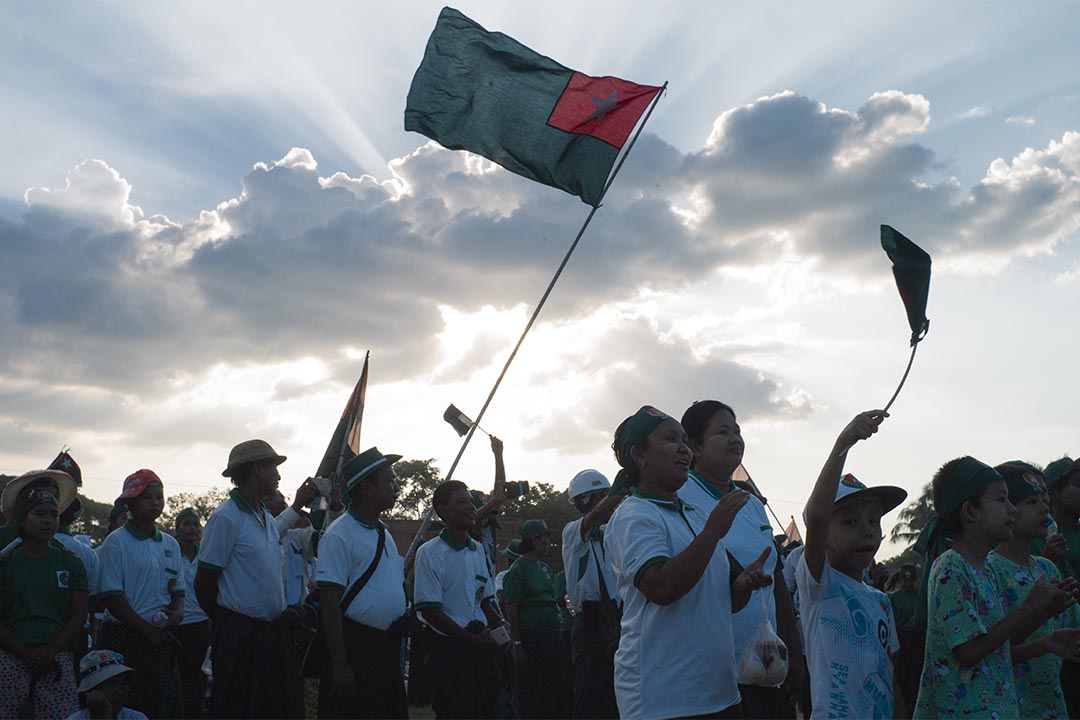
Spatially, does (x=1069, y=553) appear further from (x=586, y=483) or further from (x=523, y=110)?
(x=523, y=110)

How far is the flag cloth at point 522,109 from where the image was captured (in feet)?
30.0

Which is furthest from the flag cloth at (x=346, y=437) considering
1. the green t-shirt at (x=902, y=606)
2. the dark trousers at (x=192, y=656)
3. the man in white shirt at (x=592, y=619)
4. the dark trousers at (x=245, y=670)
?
the green t-shirt at (x=902, y=606)

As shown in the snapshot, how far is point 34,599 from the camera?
7266mm

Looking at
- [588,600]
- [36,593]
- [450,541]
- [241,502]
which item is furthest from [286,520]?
[588,600]

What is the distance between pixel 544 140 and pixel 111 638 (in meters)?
5.26

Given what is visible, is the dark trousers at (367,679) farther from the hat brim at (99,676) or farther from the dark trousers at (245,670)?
the hat brim at (99,676)

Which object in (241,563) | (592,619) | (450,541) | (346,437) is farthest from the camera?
(346,437)

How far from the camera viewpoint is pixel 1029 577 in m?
5.31

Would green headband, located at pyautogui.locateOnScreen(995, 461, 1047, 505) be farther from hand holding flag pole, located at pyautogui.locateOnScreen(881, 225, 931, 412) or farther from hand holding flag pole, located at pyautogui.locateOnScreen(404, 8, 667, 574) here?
hand holding flag pole, located at pyautogui.locateOnScreen(404, 8, 667, 574)

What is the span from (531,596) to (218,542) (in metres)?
4.54

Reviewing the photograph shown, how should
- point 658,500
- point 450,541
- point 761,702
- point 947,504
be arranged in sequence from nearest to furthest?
1. point 658,500
2. point 761,702
3. point 947,504
4. point 450,541

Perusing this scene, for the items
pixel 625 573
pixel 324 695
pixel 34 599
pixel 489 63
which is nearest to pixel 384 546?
pixel 324 695

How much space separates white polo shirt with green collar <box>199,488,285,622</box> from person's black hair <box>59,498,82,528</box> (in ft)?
7.43

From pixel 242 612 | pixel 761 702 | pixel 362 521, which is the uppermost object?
pixel 362 521
